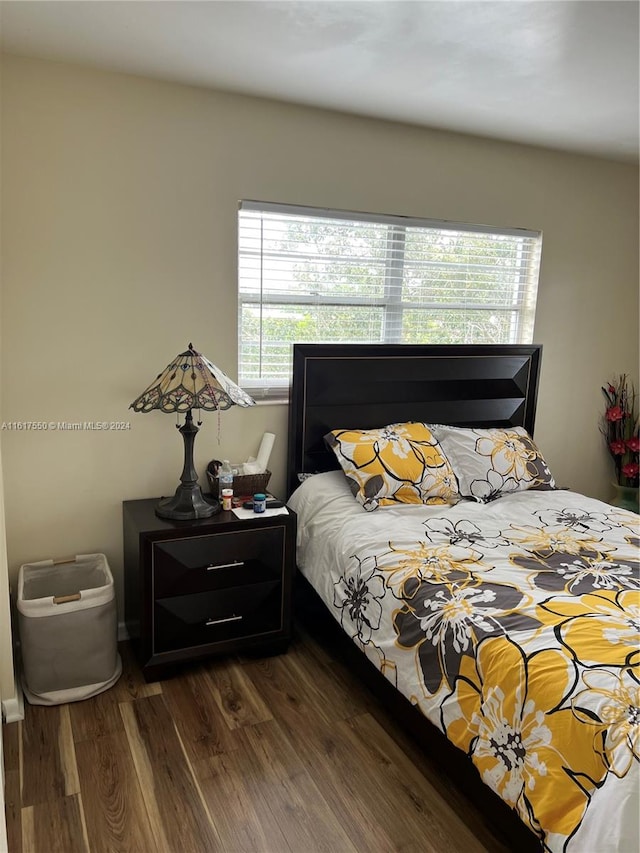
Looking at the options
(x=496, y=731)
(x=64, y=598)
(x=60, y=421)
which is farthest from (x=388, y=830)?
(x=60, y=421)

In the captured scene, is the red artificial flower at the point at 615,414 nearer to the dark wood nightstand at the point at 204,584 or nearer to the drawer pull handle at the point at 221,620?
the dark wood nightstand at the point at 204,584

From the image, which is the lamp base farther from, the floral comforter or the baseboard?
the baseboard

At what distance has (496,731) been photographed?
164 centimetres

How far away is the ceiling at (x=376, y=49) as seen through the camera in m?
1.95

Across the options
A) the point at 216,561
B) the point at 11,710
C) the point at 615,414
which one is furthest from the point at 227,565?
the point at 615,414

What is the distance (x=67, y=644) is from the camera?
7.58 ft

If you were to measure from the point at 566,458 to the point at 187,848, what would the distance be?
312 centimetres

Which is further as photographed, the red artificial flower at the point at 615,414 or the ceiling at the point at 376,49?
the red artificial flower at the point at 615,414

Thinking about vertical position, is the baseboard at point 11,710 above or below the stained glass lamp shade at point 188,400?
below

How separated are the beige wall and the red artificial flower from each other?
174 centimetres

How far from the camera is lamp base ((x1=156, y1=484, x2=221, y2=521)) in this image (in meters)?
2.51

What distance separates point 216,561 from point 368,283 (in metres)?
1.60

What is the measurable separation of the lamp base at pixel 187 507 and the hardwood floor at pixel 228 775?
66 cm

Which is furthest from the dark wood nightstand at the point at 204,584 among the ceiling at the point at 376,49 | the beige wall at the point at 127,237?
the ceiling at the point at 376,49
